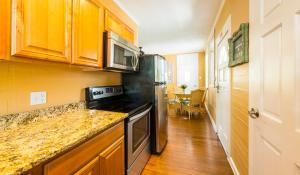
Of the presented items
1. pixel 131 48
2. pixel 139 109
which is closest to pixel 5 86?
pixel 139 109

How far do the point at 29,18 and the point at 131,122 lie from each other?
3.92ft

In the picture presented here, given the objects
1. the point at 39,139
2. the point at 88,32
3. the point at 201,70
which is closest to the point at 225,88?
the point at 88,32

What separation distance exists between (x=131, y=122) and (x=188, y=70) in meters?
5.57

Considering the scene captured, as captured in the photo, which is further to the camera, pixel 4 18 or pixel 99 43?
pixel 99 43

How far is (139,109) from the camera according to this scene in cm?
179

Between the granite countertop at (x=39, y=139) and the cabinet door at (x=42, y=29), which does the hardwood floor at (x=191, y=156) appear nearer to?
the granite countertop at (x=39, y=139)

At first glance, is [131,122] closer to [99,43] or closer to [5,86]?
[99,43]

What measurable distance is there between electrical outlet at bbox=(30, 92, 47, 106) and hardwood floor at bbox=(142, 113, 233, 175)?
1450 millimetres

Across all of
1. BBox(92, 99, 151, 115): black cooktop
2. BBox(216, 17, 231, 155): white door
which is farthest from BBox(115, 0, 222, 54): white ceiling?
BBox(92, 99, 151, 115): black cooktop

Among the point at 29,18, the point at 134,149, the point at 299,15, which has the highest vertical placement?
the point at 29,18

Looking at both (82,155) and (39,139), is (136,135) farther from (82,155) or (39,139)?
(39,139)

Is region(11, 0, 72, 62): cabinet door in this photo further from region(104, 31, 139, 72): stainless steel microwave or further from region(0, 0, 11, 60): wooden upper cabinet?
region(104, 31, 139, 72): stainless steel microwave

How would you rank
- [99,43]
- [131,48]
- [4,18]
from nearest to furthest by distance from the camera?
[4,18] → [99,43] → [131,48]

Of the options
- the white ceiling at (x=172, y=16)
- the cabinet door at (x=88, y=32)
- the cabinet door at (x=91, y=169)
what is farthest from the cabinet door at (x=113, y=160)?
the white ceiling at (x=172, y=16)
